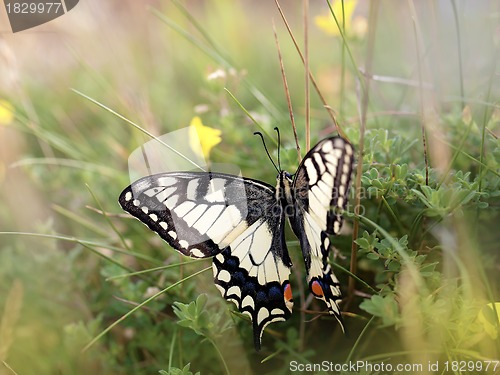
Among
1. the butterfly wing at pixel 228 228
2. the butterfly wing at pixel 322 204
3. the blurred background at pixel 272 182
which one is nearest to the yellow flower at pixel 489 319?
the blurred background at pixel 272 182

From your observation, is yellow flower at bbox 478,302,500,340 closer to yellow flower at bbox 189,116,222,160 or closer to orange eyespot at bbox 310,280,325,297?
orange eyespot at bbox 310,280,325,297

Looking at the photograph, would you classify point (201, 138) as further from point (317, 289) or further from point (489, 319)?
point (489, 319)

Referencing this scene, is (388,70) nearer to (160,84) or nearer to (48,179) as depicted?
(160,84)

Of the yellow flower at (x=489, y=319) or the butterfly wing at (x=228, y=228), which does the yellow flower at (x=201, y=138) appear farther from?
the yellow flower at (x=489, y=319)

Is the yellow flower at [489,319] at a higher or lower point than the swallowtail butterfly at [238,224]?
lower

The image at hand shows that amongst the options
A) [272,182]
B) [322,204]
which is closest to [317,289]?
[322,204]

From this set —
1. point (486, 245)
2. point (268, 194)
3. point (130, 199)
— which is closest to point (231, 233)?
point (268, 194)
